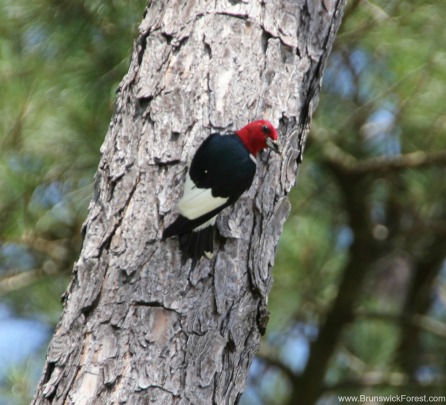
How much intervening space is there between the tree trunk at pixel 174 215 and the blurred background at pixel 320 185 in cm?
90

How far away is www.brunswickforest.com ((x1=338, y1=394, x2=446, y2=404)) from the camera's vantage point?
3484mm

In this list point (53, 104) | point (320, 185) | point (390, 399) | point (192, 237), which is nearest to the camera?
point (192, 237)

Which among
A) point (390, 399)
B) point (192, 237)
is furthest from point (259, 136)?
point (390, 399)

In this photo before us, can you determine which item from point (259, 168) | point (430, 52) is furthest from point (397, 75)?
point (259, 168)

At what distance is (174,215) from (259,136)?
0.24 meters

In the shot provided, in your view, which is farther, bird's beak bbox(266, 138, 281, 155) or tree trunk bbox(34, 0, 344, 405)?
bird's beak bbox(266, 138, 281, 155)

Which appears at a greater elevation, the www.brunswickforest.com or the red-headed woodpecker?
the red-headed woodpecker

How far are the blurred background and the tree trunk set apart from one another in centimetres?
90

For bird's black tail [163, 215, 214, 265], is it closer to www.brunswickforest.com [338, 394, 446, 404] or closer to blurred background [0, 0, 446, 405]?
blurred background [0, 0, 446, 405]

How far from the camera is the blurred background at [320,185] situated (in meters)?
2.64

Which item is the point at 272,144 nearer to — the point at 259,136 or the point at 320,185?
the point at 259,136

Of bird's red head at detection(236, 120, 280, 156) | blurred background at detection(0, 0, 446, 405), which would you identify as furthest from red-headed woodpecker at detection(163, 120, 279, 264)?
blurred background at detection(0, 0, 446, 405)

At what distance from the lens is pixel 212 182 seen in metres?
1.52

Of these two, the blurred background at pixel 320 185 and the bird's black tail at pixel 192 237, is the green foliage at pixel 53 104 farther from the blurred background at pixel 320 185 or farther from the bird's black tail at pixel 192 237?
the bird's black tail at pixel 192 237
